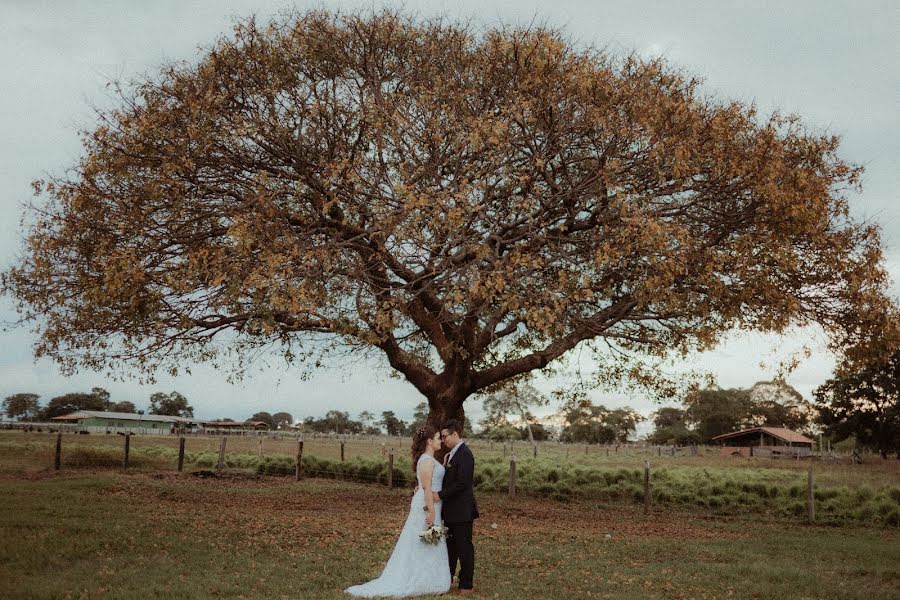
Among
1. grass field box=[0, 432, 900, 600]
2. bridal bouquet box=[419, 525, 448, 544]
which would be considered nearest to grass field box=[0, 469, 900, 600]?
grass field box=[0, 432, 900, 600]

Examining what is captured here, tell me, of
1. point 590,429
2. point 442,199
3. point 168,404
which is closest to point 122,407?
point 168,404

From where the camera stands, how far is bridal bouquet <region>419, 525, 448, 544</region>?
8.78 meters

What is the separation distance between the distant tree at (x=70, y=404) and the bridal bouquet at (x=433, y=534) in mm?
123351

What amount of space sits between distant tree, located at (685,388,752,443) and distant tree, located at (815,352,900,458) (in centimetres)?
4232

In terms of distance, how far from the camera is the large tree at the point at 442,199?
49.3 ft

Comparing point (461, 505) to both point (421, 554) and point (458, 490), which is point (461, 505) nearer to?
point (458, 490)

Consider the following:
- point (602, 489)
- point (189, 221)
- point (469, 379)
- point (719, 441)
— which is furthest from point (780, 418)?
point (189, 221)

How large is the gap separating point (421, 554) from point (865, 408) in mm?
53541

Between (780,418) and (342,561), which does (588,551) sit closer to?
(342,561)

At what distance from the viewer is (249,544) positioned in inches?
476

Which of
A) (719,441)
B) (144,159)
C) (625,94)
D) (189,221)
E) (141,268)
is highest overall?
(625,94)

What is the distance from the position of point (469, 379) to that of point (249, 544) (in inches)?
326

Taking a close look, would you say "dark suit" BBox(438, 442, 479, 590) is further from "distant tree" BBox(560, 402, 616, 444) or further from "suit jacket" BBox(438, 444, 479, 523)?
"distant tree" BBox(560, 402, 616, 444)

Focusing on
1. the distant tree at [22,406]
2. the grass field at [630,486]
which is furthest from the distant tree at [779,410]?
the distant tree at [22,406]
